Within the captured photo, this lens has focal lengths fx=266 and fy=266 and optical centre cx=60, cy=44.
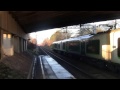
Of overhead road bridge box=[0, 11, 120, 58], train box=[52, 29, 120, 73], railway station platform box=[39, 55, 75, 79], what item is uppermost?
overhead road bridge box=[0, 11, 120, 58]

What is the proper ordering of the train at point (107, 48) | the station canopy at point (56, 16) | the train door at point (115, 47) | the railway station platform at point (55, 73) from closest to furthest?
the train door at point (115, 47), the train at point (107, 48), the railway station platform at point (55, 73), the station canopy at point (56, 16)

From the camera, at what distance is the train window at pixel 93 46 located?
22.7 m

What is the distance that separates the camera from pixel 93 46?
2433 cm

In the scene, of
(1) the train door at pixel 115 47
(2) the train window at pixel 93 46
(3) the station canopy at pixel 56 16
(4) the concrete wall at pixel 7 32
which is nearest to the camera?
(4) the concrete wall at pixel 7 32

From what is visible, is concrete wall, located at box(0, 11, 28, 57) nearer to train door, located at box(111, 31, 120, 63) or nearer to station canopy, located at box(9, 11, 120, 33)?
station canopy, located at box(9, 11, 120, 33)

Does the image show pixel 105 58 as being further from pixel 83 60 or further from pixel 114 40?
pixel 83 60

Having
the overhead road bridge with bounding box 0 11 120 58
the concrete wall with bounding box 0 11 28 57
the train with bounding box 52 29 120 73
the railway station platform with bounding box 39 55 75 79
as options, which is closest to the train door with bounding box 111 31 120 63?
the train with bounding box 52 29 120 73

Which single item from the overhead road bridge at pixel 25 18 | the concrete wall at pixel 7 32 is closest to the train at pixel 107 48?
the overhead road bridge at pixel 25 18

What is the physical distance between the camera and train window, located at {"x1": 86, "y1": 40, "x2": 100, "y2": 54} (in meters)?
22.7

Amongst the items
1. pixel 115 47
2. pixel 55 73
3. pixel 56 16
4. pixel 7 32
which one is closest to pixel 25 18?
pixel 56 16

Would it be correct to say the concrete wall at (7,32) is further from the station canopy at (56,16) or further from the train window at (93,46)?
the train window at (93,46)

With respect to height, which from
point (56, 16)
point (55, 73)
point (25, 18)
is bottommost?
point (55, 73)

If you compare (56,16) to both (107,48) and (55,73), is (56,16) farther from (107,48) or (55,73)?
(107,48)

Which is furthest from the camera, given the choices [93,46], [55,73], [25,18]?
[93,46]
